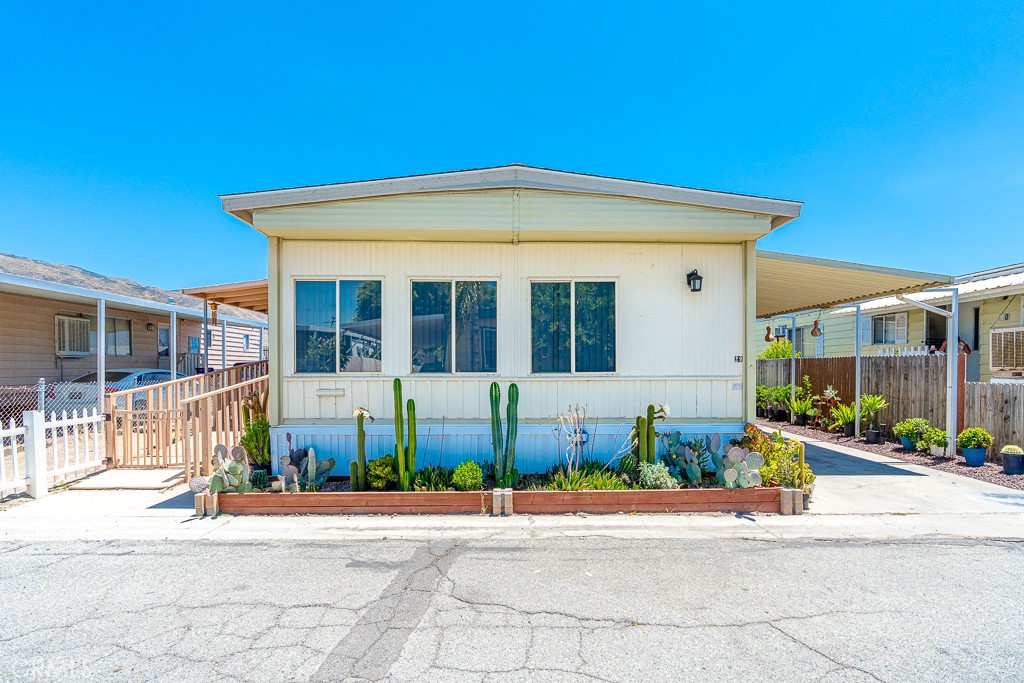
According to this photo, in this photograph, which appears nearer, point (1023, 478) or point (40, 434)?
point (40, 434)

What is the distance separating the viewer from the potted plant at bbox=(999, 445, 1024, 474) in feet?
23.6

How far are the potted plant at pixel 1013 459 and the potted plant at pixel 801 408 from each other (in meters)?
5.06

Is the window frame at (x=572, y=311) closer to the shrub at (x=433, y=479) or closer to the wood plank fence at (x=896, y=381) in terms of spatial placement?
the shrub at (x=433, y=479)

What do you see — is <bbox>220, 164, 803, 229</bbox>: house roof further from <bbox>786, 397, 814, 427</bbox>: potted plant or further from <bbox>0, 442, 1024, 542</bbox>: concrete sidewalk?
<bbox>786, 397, 814, 427</bbox>: potted plant

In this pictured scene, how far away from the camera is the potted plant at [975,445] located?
778 centimetres

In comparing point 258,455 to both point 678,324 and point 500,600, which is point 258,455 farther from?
point 678,324

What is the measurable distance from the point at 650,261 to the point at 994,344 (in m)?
9.21

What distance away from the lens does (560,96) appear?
1304 cm

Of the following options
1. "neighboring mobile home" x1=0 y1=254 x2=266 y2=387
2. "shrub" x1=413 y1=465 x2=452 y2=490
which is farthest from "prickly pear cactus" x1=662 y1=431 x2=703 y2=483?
"neighboring mobile home" x1=0 y1=254 x2=266 y2=387

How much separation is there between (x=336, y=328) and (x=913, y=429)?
9.96m

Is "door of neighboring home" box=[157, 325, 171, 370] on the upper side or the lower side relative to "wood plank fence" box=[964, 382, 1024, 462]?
upper

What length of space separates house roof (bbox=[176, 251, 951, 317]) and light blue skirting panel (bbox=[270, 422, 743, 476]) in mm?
2628

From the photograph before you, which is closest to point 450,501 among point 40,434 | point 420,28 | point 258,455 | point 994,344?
point 258,455

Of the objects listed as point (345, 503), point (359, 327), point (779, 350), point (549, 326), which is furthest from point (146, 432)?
point (779, 350)
